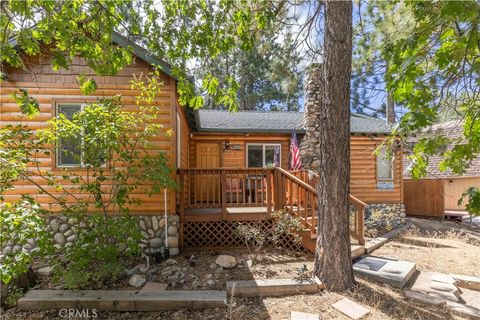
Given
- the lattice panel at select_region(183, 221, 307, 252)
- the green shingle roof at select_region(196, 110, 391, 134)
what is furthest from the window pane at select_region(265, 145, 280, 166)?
the lattice panel at select_region(183, 221, 307, 252)

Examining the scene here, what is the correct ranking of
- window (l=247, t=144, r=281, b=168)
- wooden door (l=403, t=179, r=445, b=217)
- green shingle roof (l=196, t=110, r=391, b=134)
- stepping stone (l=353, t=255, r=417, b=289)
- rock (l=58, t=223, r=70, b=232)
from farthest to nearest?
wooden door (l=403, t=179, r=445, b=217)
window (l=247, t=144, r=281, b=168)
green shingle roof (l=196, t=110, r=391, b=134)
rock (l=58, t=223, r=70, b=232)
stepping stone (l=353, t=255, r=417, b=289)

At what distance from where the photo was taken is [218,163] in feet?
29.5

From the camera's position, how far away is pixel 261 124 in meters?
9.60

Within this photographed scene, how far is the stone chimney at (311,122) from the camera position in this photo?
861cm

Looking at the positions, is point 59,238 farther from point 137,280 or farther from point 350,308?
Answer: point 350,308

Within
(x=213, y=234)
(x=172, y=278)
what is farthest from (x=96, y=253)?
(x=213, y=234)

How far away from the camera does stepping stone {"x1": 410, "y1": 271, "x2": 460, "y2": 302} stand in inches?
155

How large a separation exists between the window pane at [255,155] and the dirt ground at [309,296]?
4.45m

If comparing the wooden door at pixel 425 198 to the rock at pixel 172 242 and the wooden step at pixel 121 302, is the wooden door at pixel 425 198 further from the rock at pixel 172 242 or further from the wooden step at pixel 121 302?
the wooden step at pixel 121 302

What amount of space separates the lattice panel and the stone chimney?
3.74m

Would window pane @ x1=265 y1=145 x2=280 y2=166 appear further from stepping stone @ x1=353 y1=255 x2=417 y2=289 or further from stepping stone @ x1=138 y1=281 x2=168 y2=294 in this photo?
stepping stone @ x1=138 y1=281 x2=168 y2=294

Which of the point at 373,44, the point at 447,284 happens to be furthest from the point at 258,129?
the point at 447,284

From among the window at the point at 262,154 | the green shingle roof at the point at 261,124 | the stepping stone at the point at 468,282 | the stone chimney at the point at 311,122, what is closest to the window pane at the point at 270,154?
the window at the point at 262,154

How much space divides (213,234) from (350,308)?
2.97 m
